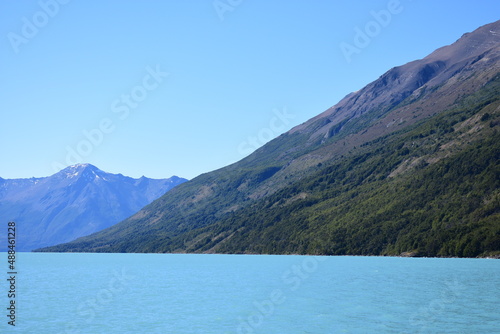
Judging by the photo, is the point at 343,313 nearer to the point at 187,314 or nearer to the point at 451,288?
the point at 187,314

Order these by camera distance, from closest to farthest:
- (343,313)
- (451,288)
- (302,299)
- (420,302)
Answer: (343,313) → (420,302) → (302,299) → (451,288)

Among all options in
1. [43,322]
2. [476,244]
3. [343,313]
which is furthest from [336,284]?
[476,244]

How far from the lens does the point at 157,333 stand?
49.0 meters

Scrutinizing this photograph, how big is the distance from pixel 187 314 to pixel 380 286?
132 ft
